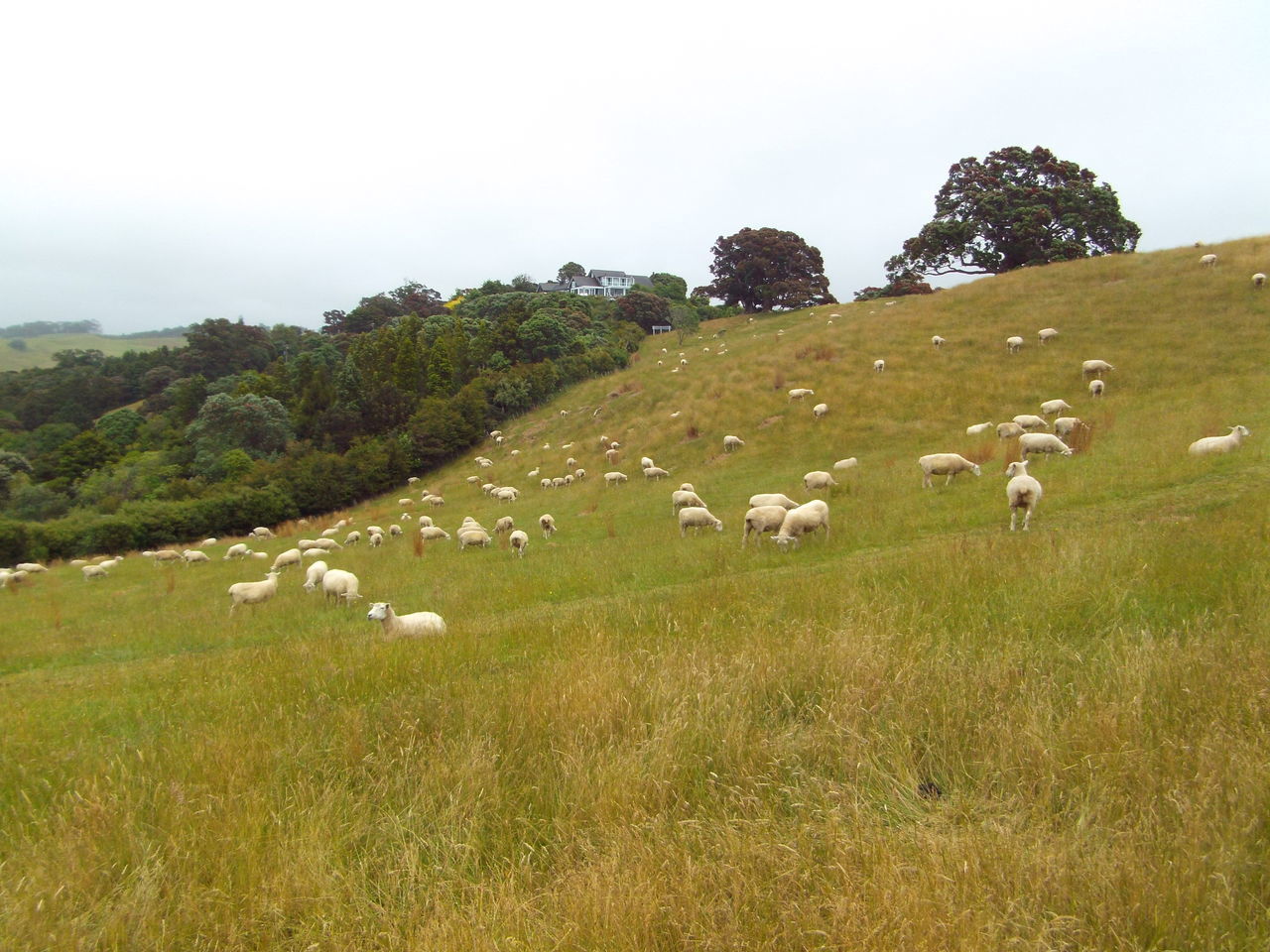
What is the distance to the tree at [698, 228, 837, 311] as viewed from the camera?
7525 centimetres

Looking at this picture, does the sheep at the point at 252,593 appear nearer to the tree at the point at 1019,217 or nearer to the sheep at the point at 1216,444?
the sheep at the point at 1216,444

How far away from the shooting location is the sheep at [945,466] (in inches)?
631

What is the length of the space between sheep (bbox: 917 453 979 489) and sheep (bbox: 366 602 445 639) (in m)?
12.4

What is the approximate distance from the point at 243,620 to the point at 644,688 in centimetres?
1156

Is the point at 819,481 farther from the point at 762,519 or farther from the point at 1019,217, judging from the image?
the point at 1019,217

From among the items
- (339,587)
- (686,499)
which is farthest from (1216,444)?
(339,587)

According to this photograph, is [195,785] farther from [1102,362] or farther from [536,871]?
[1102,362]

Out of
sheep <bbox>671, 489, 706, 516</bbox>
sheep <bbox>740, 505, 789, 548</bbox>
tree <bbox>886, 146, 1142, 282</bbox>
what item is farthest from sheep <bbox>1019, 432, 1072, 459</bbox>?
tree <bbox>886, 146, 1142, 282</bbox>

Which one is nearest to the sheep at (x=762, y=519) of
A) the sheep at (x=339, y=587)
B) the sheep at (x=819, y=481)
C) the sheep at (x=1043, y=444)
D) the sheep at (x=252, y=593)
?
the sheep at (x=819, y=481)

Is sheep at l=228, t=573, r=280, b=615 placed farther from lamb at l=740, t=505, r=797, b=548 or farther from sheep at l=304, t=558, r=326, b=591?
lamb at l=740, t=505, r=797, b=548

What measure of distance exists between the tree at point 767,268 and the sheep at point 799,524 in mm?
65557

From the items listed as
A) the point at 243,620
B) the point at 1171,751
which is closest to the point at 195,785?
the point at 1171,751

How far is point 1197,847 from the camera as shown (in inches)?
108

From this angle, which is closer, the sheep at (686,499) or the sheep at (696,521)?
the sheep at (696,521)
